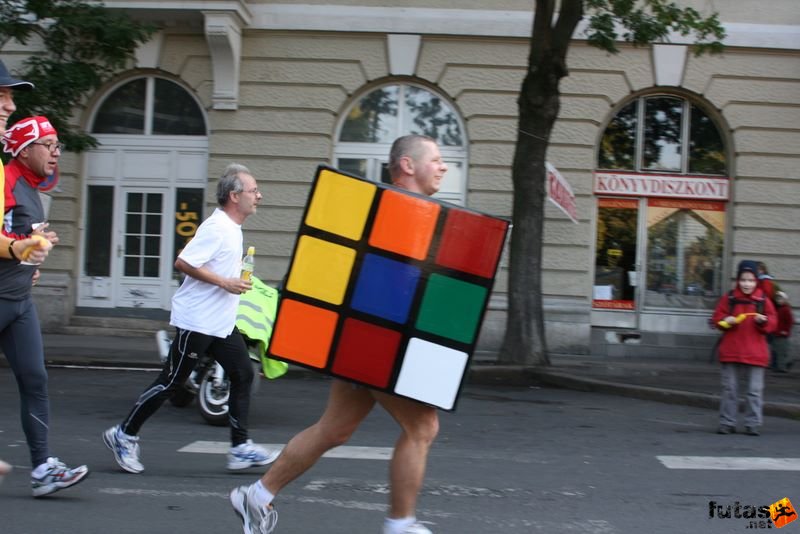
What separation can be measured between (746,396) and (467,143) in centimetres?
820

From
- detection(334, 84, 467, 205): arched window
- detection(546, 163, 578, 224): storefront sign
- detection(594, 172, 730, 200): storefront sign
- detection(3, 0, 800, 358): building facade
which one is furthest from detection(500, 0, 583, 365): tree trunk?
detection(594, 172, 730, 200): storefront sign

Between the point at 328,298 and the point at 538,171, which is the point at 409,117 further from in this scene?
the point at 328,298

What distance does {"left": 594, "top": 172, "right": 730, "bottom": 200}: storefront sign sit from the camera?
1539 cm

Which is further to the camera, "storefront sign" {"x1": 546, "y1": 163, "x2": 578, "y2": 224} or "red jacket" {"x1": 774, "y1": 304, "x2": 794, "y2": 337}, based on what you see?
"red jacket" {"x1": 774, "y1": 304, "x2": 794, "y2": 337}

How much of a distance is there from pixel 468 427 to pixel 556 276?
24.6ft

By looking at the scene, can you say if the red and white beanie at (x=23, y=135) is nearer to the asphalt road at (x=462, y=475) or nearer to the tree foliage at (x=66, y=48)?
the asphalt road at (x=462, y=475)

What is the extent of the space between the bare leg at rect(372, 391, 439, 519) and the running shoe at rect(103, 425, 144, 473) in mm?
2326

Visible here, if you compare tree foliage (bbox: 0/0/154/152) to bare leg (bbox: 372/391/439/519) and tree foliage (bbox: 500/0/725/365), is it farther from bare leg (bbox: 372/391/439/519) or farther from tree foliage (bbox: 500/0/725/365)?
bare leg (bbox: 372/391/439/519)

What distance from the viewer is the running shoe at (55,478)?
15.9 feet

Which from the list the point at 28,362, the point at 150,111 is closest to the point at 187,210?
the point at 150,111

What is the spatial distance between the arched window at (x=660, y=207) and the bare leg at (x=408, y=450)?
1213cm

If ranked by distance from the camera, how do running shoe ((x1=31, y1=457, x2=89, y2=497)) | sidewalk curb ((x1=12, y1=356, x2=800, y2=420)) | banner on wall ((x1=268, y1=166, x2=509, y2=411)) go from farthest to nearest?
sidewalk curb ((x1=12, y1=356, x2=800, y2=420)) < running shoe ((x1=31, y1=457, x2=89, y2=497)) < banner on wall ((x1=268, y1=166, x2=509, y2=411))

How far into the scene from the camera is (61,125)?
11.8 metres

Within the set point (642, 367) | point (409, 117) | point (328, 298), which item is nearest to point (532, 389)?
point (642, 367)
